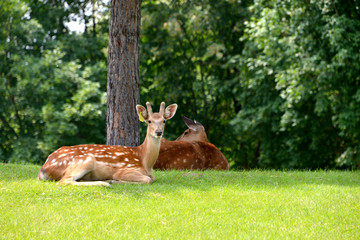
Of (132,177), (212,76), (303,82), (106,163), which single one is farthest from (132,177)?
(212,76)

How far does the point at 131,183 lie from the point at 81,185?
851mm

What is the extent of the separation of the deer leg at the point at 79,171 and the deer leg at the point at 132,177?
43 cm

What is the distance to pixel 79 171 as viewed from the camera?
7336 mm

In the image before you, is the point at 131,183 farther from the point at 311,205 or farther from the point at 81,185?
the point at 311,205

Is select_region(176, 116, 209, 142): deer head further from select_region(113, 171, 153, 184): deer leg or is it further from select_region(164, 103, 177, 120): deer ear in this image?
select_region(113, 171, 153, 184): deer leg

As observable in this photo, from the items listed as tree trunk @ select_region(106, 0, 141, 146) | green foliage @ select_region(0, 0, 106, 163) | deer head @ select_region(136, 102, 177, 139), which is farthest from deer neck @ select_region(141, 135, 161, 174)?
green foliage @ select_region(0, 0, 106, 163)

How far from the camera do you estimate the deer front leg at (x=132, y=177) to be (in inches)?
299

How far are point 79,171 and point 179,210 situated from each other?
81.5 inches

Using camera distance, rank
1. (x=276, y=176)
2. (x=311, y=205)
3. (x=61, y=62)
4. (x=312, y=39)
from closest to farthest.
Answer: (x=311, y=205) < (x=276, y=176) < (x=312, y=39) < (x=61, y=62)

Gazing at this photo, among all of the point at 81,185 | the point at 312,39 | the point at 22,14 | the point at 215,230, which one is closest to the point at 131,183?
the point at 81,185

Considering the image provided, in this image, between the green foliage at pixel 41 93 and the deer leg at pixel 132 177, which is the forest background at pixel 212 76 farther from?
the deer leg at pixel 132 177

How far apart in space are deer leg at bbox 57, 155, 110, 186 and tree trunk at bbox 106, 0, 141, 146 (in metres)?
2.70

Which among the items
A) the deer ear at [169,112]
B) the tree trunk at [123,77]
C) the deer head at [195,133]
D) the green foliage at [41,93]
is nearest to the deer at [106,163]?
the deer ear at [169,112]

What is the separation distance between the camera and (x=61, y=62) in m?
19.7
